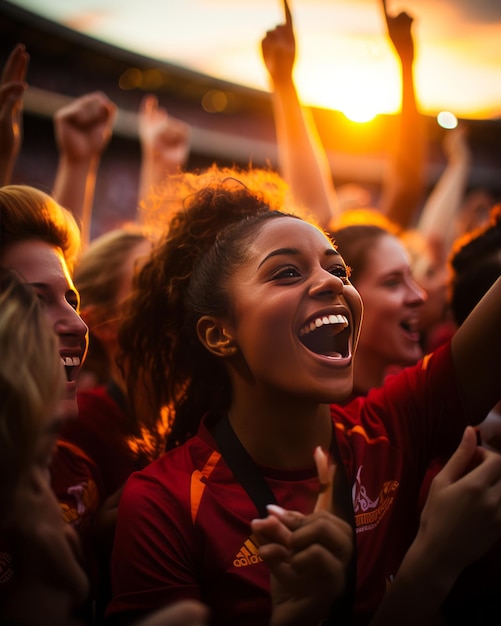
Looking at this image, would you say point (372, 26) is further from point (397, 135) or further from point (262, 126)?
point (262, 126)

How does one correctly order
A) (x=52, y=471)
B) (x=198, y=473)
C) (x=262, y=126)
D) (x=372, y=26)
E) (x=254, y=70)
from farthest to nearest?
(x=262, y=126) → (x=254, y=70) → (x=372, y=26) → (x=52, y=471) → (x=198, y=473)

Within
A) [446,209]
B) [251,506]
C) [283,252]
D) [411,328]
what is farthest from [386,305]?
[446,209]

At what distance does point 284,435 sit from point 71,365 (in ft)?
1.63

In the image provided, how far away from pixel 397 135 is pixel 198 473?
1854 millimetres

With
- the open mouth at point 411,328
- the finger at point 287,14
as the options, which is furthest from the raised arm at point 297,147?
the open mouth at point 411,328

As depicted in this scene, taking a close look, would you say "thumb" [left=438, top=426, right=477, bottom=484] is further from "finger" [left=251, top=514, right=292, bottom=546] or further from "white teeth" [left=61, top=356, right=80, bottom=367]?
"white teeth" [left=61, top=356, right=80, bottom=367]

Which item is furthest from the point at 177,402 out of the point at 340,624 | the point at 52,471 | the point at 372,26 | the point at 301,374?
the point at 372,26

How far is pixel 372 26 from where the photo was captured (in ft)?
7.80

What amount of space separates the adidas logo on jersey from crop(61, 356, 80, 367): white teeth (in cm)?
54

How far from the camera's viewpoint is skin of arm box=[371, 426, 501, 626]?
3.63 feet

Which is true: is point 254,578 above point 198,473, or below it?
below

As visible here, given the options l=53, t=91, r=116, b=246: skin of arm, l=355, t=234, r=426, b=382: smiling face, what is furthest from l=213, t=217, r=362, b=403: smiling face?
l=53, t=91, r=116, b=246: skin of arm

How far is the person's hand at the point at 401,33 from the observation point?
2.16 m

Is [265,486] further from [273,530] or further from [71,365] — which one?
[71,365]
